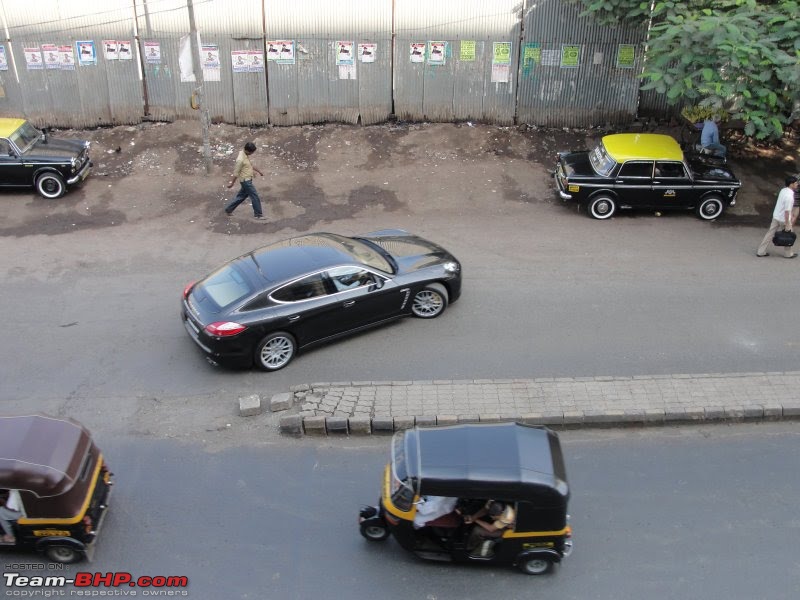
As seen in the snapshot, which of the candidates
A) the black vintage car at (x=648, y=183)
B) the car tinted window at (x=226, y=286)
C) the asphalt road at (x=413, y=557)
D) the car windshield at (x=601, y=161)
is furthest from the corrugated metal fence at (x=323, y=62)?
the asphalt road at (x=413, y=557)

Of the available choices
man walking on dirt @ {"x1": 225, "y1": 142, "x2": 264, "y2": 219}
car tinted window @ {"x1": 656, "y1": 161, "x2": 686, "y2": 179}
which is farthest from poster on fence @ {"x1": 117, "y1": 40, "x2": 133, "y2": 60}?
car tinted window @ {"x1": 656, "y1": 161, "x2": 686, "y2": 179}

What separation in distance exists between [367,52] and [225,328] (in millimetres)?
9929

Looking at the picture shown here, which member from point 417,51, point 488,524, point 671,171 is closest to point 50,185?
point 417,51

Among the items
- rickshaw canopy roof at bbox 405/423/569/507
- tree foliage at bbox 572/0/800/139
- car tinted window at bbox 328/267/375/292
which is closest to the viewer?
rickshaw canopy roof at bbox 405/423/569/507

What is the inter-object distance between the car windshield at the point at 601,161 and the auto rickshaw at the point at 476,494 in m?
8.36

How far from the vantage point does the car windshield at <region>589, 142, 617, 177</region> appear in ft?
44.4

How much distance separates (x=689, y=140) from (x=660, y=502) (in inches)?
475

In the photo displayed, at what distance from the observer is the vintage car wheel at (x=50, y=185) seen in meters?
14.2

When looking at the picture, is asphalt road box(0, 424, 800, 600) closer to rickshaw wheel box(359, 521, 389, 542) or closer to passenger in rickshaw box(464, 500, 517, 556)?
rickshaw wheel box(359, 521, 389, 542)

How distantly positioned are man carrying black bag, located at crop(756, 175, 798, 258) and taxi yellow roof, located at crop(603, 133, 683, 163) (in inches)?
83.3

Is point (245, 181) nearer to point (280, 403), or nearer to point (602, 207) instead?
point (280, 403)

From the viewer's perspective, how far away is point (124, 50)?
640 inches

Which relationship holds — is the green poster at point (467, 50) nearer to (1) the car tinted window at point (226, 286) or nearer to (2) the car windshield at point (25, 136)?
(1) the car tinted window at point (226, 286)

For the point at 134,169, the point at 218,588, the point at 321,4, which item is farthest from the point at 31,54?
the point at 218,588
